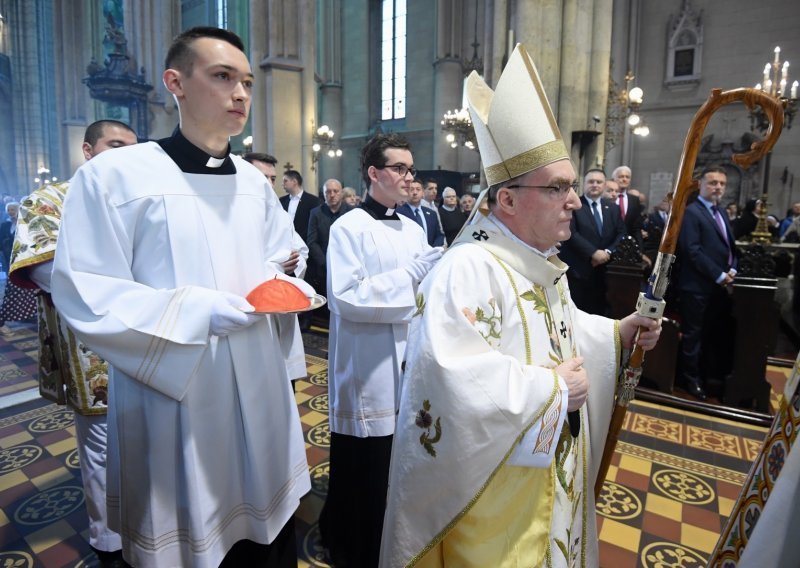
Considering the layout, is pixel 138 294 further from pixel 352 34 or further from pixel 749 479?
pixel 352 34

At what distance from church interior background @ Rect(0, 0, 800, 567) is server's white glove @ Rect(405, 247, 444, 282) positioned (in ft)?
4.94

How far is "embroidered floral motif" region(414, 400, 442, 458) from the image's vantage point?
1323mm

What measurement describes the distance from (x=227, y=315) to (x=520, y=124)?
3.47 ft

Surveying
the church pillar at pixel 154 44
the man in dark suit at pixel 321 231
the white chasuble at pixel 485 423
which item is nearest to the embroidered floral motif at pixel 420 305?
the white chasuble at pixel 485 423

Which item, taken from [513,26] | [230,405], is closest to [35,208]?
[230,405]

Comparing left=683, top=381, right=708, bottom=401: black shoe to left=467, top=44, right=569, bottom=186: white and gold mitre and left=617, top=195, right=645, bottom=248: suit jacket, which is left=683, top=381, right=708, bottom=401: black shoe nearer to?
left=617, top=195, right=645, bottom=248: suit jacket

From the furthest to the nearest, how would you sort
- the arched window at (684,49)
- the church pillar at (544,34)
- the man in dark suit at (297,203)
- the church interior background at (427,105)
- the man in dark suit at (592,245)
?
1. the arched window at (684,49)
2. the church pillar at (544,34)
3. the man in dark suit at (297,203)
4. the man in dark suit at (592,245)
5. the church interior background at (427,105)

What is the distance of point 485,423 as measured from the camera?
1.28 m

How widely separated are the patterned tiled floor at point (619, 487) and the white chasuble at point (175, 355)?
1.03 m

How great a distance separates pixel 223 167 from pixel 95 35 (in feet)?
101

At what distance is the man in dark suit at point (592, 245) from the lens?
17.6 feet

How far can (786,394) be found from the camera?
1.25m

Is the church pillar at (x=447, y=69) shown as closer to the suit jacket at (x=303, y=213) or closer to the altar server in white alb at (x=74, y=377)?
the suit jacket at (x=303, y=213)

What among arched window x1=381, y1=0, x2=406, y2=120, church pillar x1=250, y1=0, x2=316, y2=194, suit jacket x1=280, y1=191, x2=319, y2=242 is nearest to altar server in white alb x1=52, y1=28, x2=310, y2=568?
suit jacket x1=280, y1=191, x2=319, y2=242
